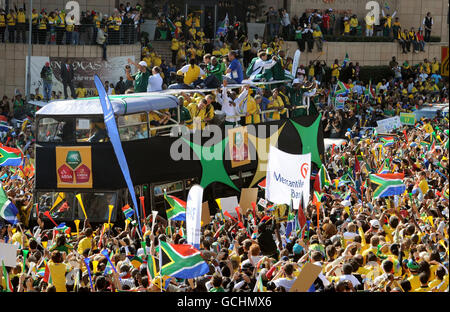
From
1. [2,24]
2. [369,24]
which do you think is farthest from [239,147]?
[369,24]

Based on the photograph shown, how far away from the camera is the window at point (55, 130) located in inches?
715

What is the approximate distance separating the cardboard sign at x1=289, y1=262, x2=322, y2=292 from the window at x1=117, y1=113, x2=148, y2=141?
27.4 feet

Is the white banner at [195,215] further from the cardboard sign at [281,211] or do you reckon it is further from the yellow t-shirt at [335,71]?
the yellow t-shirt at [335,71]

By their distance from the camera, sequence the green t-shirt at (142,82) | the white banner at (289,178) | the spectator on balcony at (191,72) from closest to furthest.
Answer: the white banner at (289,178)
the green t-shirt at (142,82)
the spectator on balcony at (191,72)

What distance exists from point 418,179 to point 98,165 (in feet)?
18.5

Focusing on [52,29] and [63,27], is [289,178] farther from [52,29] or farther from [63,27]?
[63,27]

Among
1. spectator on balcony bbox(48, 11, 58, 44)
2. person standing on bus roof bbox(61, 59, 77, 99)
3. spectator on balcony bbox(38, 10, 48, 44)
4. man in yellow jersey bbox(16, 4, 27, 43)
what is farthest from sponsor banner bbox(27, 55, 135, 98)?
man in yellow jersey bbox(16, 4, 27, 43)

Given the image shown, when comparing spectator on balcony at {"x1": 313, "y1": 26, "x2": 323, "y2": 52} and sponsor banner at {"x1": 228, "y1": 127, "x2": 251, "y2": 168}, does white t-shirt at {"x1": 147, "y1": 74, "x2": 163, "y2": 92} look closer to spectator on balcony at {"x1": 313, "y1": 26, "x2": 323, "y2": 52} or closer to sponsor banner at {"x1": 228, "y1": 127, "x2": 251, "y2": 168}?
sponsor banner at {"x1": 228, "y1": 127, "x2": 251, "y2": 168}

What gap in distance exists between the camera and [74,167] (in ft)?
59.1

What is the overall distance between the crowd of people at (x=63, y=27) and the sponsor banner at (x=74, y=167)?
52.7 feet

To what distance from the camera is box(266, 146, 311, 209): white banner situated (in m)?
16.0

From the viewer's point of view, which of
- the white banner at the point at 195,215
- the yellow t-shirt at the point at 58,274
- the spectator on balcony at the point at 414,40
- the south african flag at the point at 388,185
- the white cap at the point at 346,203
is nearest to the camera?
the white banner at the point at 195,215

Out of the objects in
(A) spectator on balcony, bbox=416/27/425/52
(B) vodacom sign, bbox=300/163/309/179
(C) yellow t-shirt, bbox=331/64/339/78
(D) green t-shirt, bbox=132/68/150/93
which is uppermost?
(A) spectator on balcony, bbox=416/27/425/52

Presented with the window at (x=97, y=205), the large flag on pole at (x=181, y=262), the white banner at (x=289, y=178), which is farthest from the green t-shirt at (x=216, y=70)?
the large flag on pole at (x=181, y=262)
